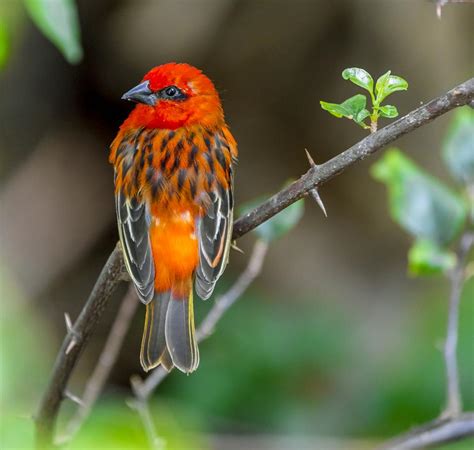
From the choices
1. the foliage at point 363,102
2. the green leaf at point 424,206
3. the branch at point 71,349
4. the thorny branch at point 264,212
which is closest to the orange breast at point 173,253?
the thorny branch at point 264,212

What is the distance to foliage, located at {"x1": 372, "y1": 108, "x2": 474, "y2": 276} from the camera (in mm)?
2998

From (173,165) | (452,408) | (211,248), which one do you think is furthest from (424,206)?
(173,165)

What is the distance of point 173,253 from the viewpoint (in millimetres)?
3354

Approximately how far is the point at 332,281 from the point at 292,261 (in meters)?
0.33

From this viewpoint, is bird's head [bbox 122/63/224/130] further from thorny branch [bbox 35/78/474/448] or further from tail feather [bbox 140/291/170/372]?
thorny branch [bbox 35/78/474/448]

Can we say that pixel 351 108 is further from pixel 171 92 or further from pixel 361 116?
pixel 171 92

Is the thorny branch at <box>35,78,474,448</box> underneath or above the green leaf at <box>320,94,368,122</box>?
underneath

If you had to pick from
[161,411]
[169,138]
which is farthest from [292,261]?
[169,138]

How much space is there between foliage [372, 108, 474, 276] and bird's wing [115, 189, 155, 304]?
904 mm

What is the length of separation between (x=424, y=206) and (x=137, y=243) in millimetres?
1036

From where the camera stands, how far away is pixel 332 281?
22.1 feet

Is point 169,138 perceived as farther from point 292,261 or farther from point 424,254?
point 292,261

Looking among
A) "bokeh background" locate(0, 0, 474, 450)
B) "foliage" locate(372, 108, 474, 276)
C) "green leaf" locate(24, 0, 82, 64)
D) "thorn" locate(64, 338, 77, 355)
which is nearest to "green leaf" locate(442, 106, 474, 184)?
"foliage" locate(372, 108, 474, 276)

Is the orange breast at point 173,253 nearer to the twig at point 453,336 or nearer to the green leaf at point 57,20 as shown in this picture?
the twig at point 453,336
